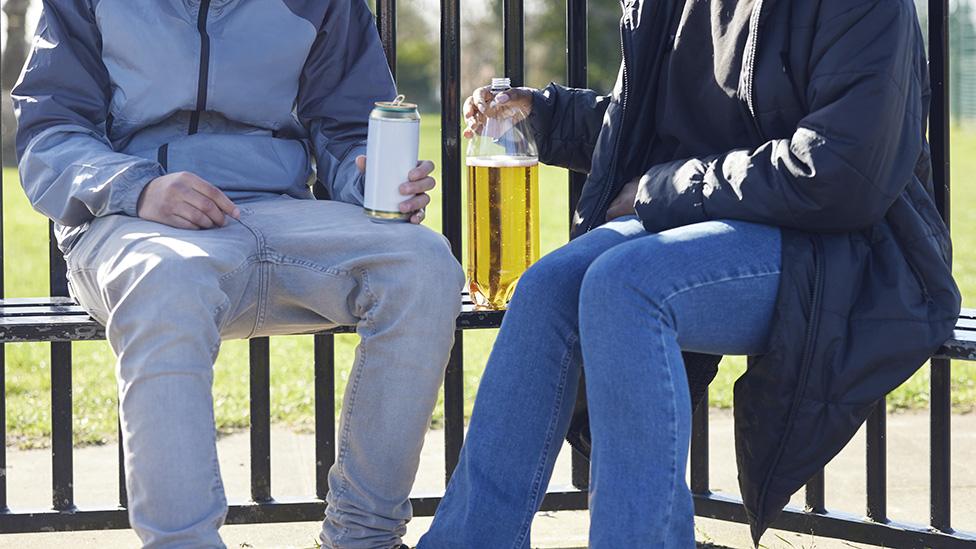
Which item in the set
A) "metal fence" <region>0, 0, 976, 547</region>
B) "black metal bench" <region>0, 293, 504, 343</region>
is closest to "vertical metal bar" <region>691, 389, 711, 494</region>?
"metal fence" <region>0, 0, 976, 547</region>

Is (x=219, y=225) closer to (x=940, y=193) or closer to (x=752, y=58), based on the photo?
(x=752, y=58)

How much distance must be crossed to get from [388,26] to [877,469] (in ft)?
5.85

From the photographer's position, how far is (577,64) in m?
3.76

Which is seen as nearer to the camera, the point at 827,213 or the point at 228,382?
the point at 827,213

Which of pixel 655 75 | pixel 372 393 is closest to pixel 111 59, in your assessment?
pixel 372 393

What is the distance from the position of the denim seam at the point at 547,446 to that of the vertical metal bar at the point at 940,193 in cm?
112

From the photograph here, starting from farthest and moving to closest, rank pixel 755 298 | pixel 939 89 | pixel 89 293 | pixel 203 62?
pixel 939 89 → pixel 203 62 → pixel 89 293 → pixel 755 298

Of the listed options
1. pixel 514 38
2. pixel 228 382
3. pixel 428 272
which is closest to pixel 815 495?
pixel 428 272

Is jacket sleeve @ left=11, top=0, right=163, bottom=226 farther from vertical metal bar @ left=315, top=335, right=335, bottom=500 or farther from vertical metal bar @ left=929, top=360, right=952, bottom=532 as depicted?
vertical metal bar @ left=929, top=360, right=952, bottom=532

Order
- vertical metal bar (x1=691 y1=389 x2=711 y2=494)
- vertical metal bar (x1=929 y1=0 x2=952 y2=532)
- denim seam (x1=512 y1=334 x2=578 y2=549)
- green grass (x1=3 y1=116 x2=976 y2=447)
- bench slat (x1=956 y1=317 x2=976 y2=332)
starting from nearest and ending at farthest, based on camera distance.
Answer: denim seam (x1=512 y1=334 x2=578 y2=549) < bench slat (x1=956 y1=317 x2=976 y2=332) < vertical metal bar (x1=929 y1=0 x2=952 y2=532) < vertical metal bar (x1=691 y1=389 x2=711 y2=494) < green grass (x1=3 y1=116 x2=976 y2=447)

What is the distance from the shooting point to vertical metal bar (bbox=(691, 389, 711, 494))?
376cm

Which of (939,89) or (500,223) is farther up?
(939,89)

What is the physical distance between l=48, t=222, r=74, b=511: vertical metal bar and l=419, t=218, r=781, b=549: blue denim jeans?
4.25 feet

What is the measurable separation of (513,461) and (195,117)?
125 cm
